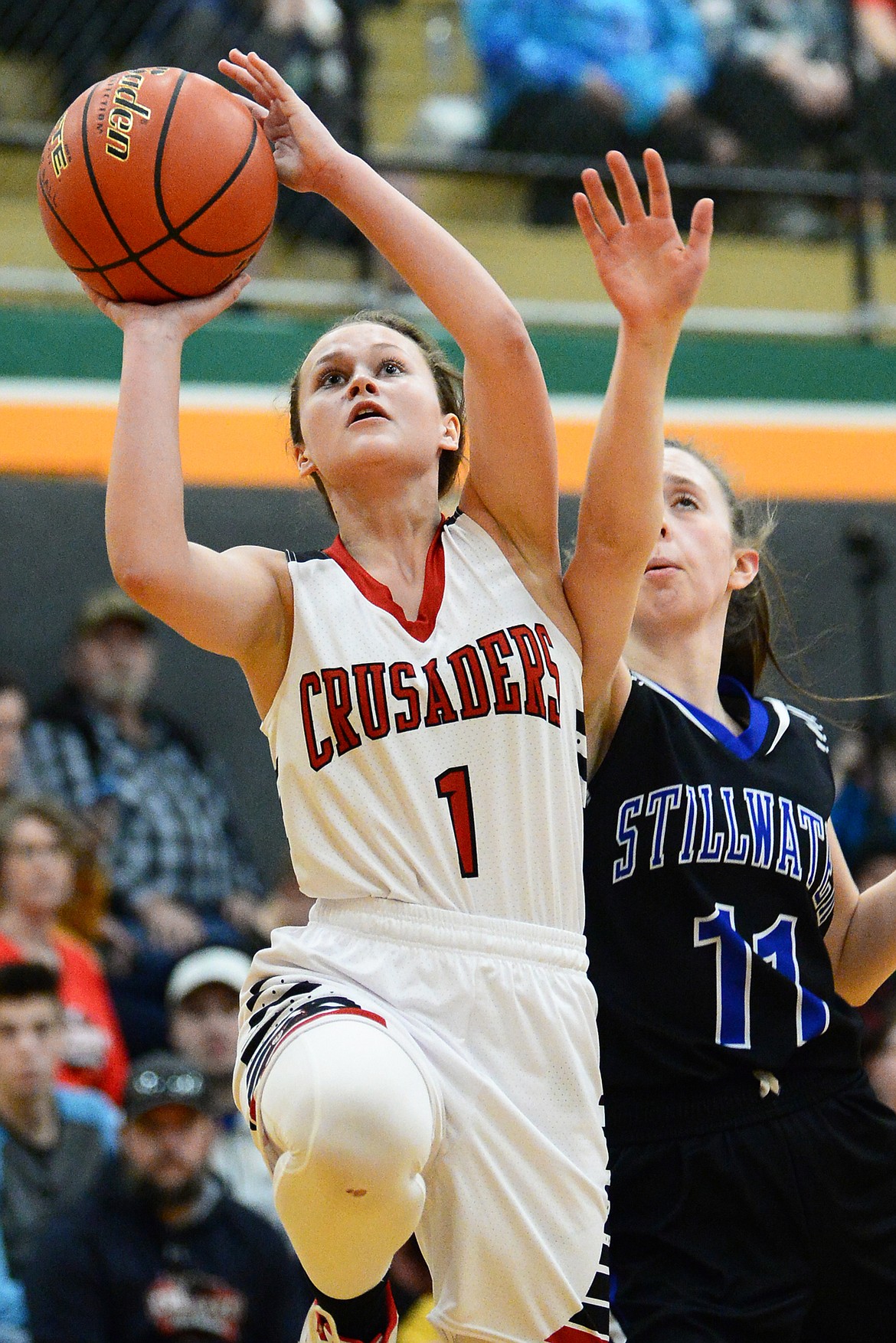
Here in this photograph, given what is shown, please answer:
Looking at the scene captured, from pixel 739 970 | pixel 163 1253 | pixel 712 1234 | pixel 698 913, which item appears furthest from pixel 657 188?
pixel 163 1253

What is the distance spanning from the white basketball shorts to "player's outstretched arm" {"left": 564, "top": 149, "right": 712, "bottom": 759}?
644 mm

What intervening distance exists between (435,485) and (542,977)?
983 mm

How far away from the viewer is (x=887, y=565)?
330 inches

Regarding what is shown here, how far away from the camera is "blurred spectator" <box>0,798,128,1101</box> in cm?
626

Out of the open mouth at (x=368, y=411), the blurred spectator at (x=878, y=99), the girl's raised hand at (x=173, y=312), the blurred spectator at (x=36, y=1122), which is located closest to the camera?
the girl's raised hand at (x=173, y=312)

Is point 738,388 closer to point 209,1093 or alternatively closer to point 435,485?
point 209,1093

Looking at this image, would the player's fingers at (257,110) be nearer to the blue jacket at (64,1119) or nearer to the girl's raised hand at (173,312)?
the girl's raised hand at (173,312)

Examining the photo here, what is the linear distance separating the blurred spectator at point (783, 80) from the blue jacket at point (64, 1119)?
19.7 feet

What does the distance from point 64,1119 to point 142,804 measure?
4.83 feet

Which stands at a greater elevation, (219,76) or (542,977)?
(219,76)

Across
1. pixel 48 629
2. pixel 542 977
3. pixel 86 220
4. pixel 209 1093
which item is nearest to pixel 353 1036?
pixel 542 977

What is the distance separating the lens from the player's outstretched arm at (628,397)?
3.24 meters

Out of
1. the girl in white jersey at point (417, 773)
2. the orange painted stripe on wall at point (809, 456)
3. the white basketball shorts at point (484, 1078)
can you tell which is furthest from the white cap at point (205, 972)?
the orange painted stripe on wall at point (809, 456)

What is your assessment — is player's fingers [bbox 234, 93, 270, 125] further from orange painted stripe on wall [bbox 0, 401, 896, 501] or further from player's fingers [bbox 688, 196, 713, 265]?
orange painted stripe on wall [bbox 0, 401, 896, 501]
